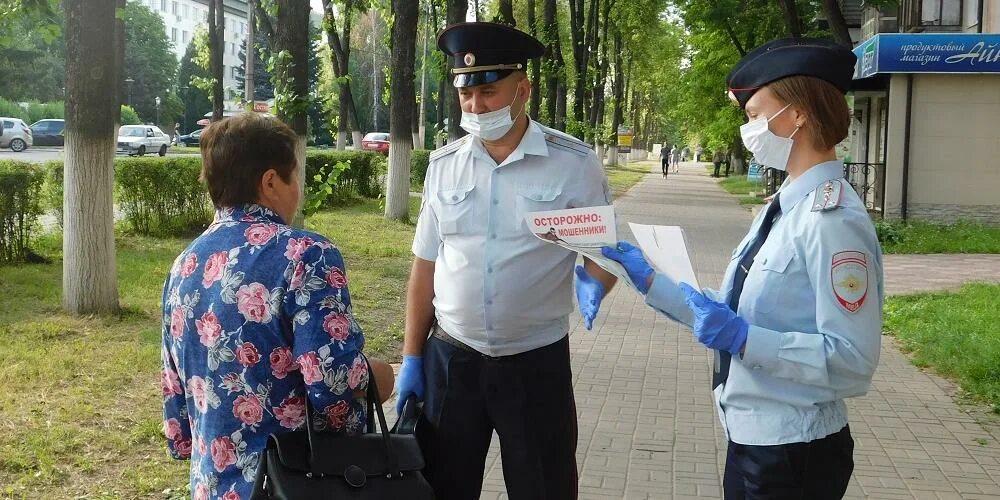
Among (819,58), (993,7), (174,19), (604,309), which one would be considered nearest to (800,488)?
(819,58)

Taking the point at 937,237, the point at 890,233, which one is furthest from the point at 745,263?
the point at 937,237

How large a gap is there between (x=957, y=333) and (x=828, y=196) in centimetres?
749

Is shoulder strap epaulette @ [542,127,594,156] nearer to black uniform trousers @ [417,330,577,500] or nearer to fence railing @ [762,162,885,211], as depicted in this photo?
black uniform trousers @ [417,330,577,500]

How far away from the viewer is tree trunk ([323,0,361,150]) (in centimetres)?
2300

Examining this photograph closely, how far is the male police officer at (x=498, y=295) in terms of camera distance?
Answer: 3068mm

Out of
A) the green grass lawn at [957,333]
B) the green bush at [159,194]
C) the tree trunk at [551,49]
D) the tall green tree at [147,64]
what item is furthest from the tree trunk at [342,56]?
the tall green tree at [147,64]

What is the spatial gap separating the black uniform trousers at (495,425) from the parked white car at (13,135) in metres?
45.6

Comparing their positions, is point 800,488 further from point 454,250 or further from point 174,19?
point 174,19

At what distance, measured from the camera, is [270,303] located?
2381mm

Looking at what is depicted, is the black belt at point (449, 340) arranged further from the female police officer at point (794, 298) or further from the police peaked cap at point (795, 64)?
the police peaked cap at point (795, 64)

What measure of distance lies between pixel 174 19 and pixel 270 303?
4204 inches

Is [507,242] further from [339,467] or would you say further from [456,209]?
[339,467]

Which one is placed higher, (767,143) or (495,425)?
(767,143)

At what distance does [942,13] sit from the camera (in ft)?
80.0
